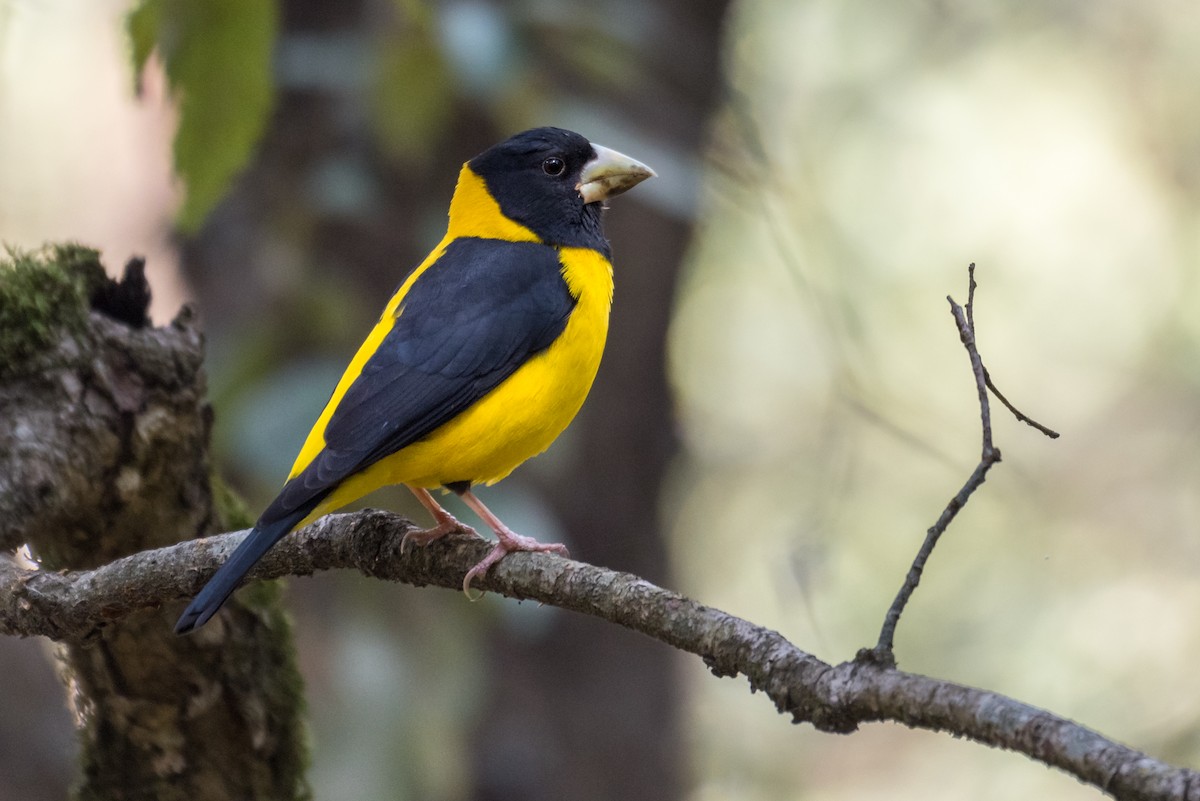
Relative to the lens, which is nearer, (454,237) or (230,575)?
(230,575)

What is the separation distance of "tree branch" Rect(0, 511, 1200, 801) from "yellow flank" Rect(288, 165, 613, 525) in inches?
8.6

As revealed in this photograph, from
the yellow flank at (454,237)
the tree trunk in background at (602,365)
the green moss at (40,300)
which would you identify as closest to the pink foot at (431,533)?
the yellow flank at (454,237)

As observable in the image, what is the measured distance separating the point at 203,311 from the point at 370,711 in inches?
114

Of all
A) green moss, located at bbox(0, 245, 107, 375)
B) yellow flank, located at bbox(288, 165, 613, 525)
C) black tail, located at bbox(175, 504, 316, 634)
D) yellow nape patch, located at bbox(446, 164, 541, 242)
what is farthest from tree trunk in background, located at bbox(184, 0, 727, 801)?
black tail, located at bbox(175, 504, 316, 634)

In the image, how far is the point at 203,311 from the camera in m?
7.04

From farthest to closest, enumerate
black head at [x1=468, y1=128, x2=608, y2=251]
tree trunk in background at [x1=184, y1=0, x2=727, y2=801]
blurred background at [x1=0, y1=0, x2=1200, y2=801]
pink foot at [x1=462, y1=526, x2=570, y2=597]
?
1. tree trunk in background at [x1=184, y1=0, x2=727, y2=801]
2. blurred background at [x1=0, y1=0, x2=1200, y2=801]
3. black head at [x1=468, y1=128, x2=608, y2=251]
4. pink foot at [x1=462, y1=526, x2=570, y2=597]

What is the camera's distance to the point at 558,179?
4773mm

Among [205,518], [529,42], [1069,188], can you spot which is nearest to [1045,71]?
[1069,188]

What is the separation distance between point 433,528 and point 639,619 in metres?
1.45

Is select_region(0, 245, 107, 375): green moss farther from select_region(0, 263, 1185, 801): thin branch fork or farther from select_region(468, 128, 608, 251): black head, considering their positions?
select_region(468, 128, 608, 251): black head

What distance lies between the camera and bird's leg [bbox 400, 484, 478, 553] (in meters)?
3.60

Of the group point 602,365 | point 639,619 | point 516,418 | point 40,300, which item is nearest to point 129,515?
point 40,300

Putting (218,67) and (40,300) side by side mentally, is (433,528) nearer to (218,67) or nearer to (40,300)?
(40,300)

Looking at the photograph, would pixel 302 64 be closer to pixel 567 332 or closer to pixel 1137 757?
pixel 567 332
